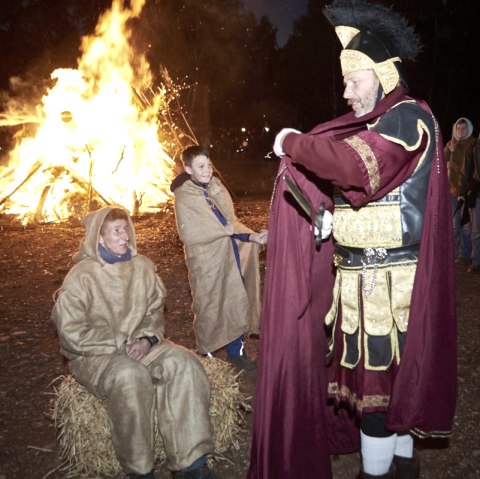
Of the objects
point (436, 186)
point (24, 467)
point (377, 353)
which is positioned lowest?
point (24, 467)

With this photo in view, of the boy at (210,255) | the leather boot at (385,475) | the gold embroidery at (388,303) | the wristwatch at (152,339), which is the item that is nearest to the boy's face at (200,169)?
the boy at (210,255)

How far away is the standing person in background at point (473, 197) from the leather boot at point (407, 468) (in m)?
5.71

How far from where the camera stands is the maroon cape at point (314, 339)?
255cm

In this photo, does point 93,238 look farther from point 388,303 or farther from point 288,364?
point 388,303

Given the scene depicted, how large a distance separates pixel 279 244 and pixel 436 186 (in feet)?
2.95

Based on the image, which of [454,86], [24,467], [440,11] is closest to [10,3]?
[440,11]

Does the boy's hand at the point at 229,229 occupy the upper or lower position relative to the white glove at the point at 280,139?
lower

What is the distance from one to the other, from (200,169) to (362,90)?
2.18 m

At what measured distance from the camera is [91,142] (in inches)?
484

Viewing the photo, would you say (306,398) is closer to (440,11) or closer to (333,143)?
(333,143)

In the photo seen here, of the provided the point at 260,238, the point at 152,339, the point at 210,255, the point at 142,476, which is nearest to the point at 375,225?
the point at 152,339

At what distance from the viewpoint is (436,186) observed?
2529 millimetres

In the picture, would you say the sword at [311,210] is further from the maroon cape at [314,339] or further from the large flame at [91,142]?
the large flame at [91,142]

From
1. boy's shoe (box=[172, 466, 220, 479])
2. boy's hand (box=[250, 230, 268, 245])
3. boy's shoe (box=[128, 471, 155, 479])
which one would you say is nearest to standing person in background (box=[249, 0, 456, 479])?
boy's shoe (box=[172, 466, 220, 479])
